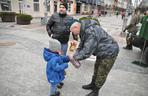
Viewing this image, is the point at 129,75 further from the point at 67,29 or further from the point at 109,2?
the point at 109,2

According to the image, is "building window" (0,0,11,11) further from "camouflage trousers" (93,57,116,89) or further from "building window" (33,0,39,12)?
"camouflage trousers" (93,57,116,89)

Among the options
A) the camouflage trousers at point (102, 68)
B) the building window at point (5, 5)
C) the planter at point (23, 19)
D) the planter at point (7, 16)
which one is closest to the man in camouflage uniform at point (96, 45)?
the camouflage trousers at point (102, 68)

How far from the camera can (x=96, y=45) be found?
3373 mm

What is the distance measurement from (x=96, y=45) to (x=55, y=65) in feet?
2.54

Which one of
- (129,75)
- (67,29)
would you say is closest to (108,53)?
(67,29)

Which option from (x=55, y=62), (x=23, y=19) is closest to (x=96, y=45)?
(x=55, y=62)

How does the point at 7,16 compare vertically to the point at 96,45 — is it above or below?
below

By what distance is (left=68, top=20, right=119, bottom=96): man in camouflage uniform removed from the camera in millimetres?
3279

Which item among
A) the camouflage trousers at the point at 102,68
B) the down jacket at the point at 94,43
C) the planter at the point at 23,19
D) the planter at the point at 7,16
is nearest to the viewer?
the down jacket at the point at 94,43

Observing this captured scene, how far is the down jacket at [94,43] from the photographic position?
3.27 metres

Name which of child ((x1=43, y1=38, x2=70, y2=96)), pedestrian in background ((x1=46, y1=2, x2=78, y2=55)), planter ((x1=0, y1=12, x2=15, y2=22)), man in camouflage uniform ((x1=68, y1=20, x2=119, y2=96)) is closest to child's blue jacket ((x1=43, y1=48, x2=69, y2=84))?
child ((x1=43, y1=38, x2=70, y2=96))

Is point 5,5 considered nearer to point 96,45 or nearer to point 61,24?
point 61,24

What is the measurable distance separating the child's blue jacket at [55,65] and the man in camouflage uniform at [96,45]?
0.81 ft

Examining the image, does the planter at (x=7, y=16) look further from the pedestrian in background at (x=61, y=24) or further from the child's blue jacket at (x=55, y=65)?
the child's blue jacket at (x=55, y=65)
